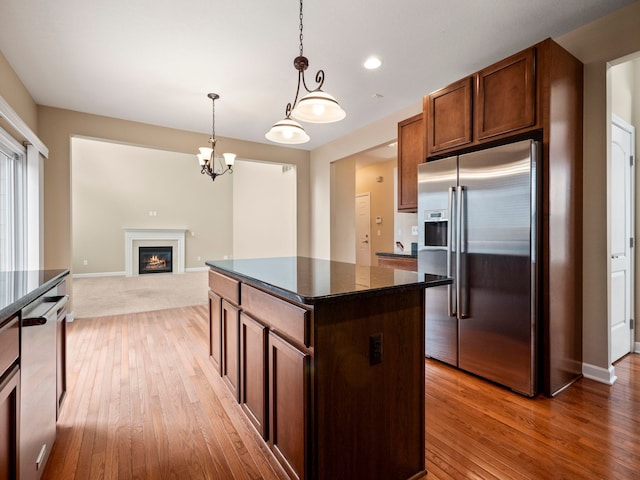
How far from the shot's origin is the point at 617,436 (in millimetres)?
1804

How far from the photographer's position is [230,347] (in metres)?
2.24

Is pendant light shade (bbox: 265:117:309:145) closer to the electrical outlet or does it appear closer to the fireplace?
the electrical outlet

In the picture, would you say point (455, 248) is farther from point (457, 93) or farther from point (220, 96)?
point (220, 96)

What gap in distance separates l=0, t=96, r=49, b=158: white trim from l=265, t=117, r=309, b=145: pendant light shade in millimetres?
2322

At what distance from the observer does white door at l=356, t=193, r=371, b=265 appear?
7.31m

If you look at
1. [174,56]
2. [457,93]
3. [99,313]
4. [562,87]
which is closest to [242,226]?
[99,313]

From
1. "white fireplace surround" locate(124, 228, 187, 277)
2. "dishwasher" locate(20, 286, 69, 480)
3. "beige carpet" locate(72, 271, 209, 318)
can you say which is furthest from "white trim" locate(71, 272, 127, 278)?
"dishwasher" locate(20, 286, 69, 480)

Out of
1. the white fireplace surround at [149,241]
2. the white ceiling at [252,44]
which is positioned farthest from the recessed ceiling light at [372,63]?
the white fireplace surround at [149,241]

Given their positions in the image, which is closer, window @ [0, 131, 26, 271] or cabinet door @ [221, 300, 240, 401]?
cabinet door @ [221, 300, 240, 401]

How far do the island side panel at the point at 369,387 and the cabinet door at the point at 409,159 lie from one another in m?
2.27

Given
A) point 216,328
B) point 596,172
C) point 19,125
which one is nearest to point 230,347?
point 216,328

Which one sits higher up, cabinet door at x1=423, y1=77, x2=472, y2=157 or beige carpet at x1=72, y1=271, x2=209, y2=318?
cabinet door at x1=423, y1=77, x2=472, y2=157

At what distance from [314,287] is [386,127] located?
12.1 ft

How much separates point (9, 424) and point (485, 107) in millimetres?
3200
